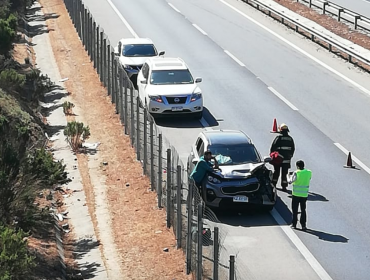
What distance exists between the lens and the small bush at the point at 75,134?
25.7 metres

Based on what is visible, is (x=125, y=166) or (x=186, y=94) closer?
(x=125, y=166)

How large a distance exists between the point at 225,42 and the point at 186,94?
14.1 meters

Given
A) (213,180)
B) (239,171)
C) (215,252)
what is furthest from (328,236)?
(215,252)

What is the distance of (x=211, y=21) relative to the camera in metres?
47.5

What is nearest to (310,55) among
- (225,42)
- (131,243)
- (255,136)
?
(225,42)

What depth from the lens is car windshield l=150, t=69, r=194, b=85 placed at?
94.6 ft

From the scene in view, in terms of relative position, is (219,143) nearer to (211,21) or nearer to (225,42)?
(225,42)

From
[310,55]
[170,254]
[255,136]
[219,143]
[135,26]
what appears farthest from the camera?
[135,26]

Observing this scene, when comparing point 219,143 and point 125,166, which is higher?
point 219,143

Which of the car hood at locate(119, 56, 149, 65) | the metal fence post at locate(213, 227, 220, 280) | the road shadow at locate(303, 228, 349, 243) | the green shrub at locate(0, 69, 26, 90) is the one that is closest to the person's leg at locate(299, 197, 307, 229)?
the road shadow at locate(303, 228, 349, 243)

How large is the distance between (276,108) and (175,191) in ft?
37.5

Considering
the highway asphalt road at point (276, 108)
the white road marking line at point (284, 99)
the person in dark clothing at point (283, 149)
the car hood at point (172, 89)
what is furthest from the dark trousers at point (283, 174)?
the white road marking line at point (284, 99)

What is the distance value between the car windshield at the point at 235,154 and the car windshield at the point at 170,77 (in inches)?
336

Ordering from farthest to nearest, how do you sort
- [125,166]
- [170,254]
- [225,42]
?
[225,42] → [125,166] → [170,254]
